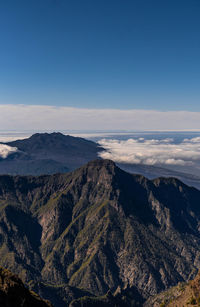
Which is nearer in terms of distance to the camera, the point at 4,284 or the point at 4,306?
the point at 4,306

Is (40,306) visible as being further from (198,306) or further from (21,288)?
(198,306)

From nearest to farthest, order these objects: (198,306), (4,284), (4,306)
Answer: (4,306) → (4,284) → (198,306)

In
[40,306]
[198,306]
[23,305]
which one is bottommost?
[198,306]

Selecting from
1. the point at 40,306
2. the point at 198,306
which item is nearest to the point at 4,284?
the point at 40,306

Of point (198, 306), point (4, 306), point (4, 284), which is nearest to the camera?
point (4, 306)

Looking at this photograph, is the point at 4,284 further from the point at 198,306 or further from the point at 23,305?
the point at 198,306

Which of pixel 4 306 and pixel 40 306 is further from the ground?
pixel 4 306
